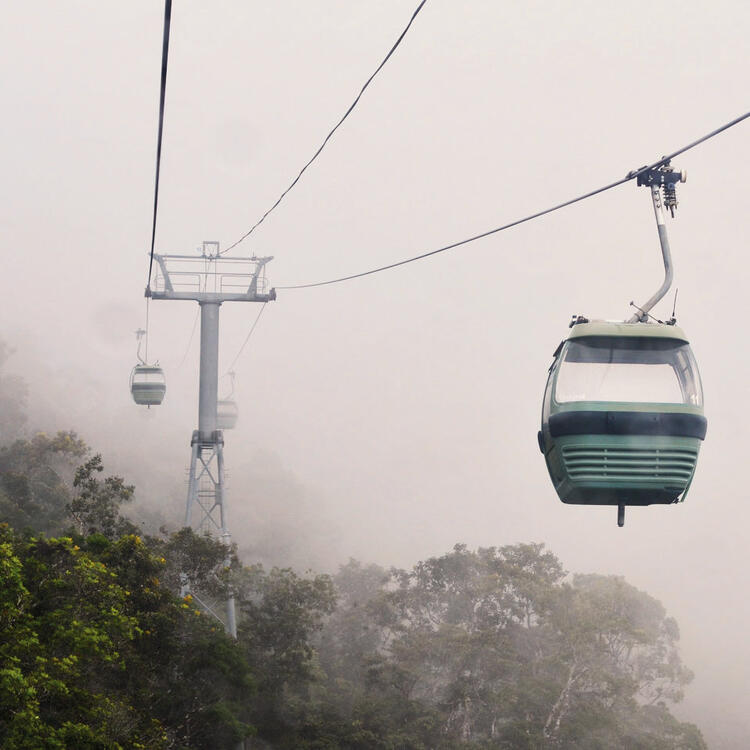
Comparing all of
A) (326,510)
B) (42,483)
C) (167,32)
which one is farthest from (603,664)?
(326,510)

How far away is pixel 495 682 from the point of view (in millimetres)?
43438

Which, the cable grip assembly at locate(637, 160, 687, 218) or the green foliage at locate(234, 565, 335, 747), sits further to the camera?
the green foliage at locate(234, 565, 335, 747)

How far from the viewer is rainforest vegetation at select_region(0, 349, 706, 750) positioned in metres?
18.6

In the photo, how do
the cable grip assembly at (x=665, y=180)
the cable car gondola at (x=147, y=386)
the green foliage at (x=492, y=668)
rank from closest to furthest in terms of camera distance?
1. the cable grip assembly at (x=665, y=180)
2. the cable car gondola at (x=147, y=386)
3. the green foliage at (x=492, y=668)

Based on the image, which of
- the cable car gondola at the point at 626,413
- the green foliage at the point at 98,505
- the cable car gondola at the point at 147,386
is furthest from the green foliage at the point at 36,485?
the cable car gondola at the point at 626,413

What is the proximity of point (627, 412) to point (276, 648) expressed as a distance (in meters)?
30.7

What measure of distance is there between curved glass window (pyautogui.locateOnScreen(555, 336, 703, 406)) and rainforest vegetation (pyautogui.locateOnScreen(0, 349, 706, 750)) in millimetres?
10728

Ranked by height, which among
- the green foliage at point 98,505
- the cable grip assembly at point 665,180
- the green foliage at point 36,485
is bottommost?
the cable grip assembly at point 665,180

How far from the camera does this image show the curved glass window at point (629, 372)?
812 cm

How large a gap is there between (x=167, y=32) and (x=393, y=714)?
35853mm

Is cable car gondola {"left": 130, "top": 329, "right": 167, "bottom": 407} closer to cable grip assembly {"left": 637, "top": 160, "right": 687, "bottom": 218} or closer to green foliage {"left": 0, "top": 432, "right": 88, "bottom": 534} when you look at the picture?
green foliage {"left": 0, "top": 432, "right": 88, "bottom": 534}

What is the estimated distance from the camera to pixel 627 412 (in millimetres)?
8008

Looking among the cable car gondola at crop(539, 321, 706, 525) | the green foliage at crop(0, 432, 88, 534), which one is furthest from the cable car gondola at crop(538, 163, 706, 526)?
the green foliage at crop(0, 432, 88, 534)

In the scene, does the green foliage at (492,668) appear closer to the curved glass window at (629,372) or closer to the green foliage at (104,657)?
the green foliage at (104,657)
